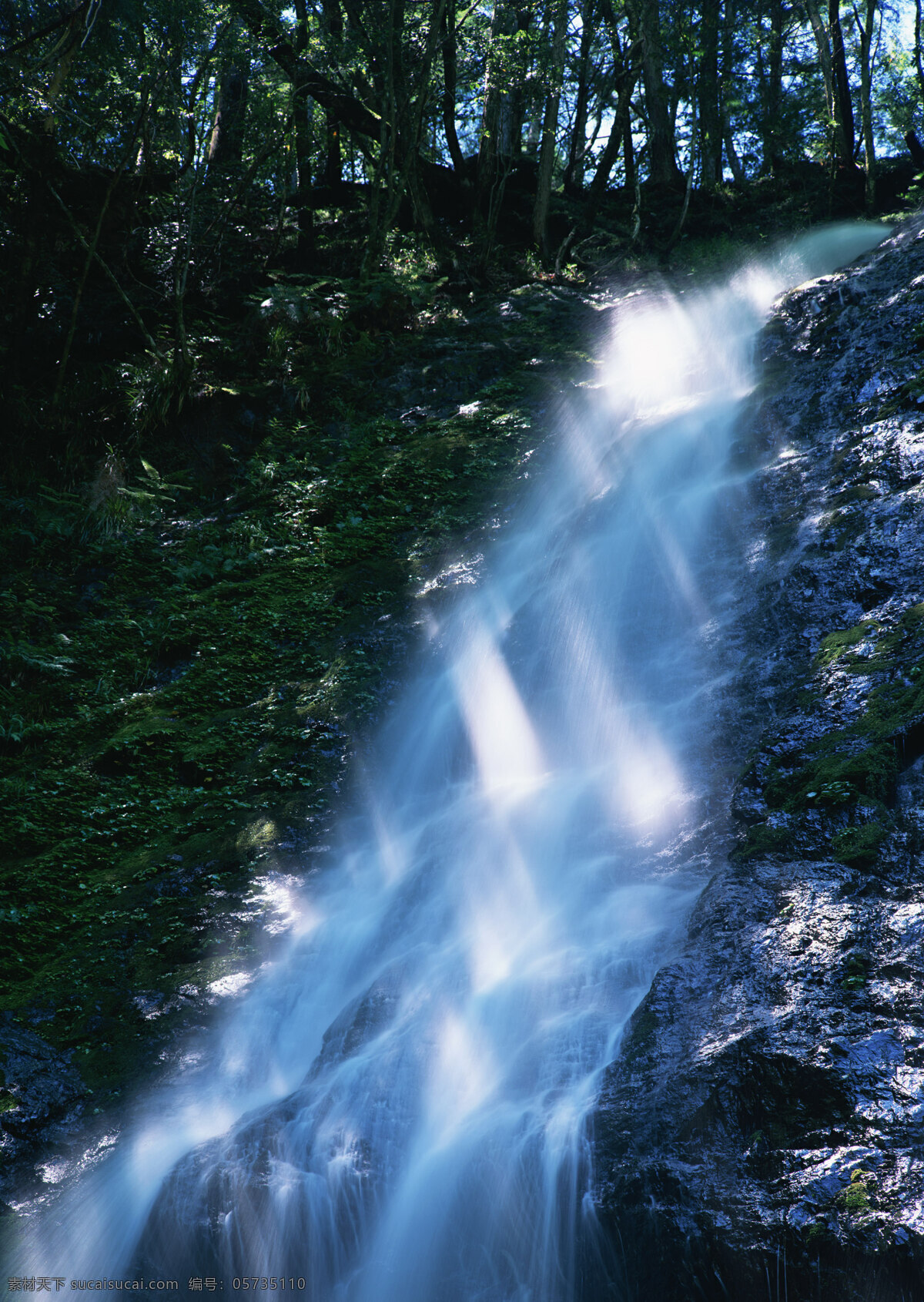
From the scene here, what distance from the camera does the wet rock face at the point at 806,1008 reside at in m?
2.91

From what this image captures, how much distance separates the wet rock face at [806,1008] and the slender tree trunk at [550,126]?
1111 centimetres

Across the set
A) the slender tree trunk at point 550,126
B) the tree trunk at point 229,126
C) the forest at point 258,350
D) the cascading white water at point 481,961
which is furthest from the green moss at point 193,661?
the slender tree trunk at point 550,126

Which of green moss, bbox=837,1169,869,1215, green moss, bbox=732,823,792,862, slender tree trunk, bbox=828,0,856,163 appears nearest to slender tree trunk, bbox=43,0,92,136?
green moss, bbox=732,823,792,862

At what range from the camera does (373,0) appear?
12984mm

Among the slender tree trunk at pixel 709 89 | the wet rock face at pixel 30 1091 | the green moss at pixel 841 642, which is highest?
the slender tree trunk at pixel 709 89

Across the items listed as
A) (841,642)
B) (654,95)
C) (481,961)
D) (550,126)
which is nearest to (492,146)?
(550,126)

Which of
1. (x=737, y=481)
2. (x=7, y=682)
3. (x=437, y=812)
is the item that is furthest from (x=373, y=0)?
(x=437, y=812)

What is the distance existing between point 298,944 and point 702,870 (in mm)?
2630

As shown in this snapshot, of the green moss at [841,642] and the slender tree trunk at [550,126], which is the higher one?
the slender tree trunk at [550,126]

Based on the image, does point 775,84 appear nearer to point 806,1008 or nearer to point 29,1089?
point 806,1008

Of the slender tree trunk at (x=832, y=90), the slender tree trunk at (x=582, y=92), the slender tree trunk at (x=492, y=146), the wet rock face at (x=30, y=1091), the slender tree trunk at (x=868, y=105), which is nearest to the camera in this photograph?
the wet rock face at (x=30, y=1091)

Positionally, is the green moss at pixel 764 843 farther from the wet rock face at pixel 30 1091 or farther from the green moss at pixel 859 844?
the wet rock face at pixel 30 1091

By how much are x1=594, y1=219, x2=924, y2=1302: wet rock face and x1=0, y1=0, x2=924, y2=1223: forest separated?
296 cm

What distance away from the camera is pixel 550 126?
14.8 meters
